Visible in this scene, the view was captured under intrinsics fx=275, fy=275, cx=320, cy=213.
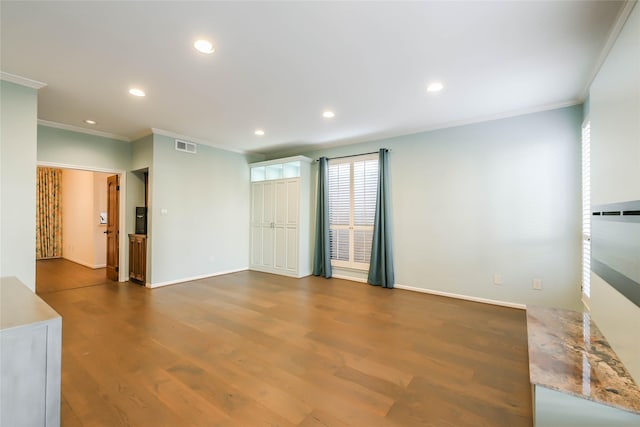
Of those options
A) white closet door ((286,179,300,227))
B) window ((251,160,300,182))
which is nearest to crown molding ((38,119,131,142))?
window ((251,160,300,182))

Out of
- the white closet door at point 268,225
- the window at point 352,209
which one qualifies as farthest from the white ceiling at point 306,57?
the white closet door at point 268,225

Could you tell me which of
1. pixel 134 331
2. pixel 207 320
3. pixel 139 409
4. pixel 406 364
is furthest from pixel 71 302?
pixel 406 364

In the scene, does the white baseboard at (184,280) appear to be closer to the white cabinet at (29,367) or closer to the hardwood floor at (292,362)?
the hardwood floor at (292,362)

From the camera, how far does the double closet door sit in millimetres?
5543

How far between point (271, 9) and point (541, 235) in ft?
12.9

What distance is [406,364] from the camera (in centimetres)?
230

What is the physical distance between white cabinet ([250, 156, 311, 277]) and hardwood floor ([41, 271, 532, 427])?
1653mm

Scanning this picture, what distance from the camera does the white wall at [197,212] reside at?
4.70m

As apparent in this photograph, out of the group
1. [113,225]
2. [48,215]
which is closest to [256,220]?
[113,225]

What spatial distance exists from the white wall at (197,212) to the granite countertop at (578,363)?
5.03 m

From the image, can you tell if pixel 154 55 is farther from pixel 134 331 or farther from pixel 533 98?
pixel 533 98

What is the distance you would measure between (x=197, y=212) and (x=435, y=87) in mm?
4466

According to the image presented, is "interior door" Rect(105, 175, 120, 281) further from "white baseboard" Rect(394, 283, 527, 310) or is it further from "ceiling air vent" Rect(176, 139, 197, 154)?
"white baseboard" Rect(394, 283, 527, 310)

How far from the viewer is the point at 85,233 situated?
687 cm
